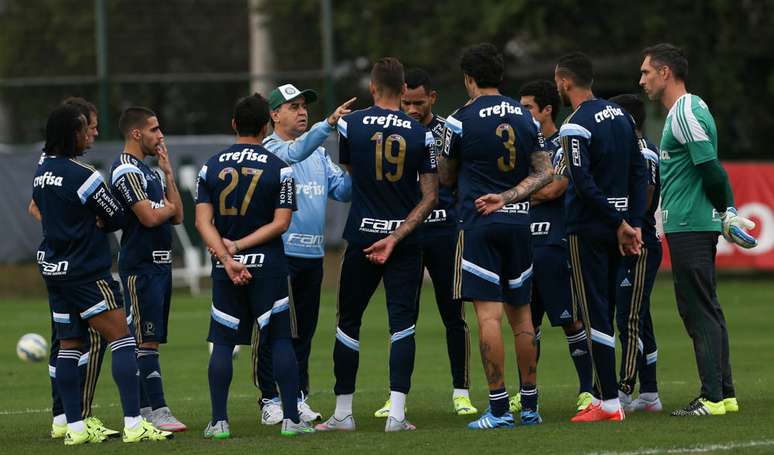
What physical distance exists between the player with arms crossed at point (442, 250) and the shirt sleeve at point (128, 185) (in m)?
2.05

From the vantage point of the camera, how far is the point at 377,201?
9523mm

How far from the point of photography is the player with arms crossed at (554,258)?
1019cm

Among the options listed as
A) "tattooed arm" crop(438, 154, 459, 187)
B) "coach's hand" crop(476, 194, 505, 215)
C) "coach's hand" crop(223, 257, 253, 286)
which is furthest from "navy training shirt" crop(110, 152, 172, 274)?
"coach's hand" crop(476, 194, 505, 215)

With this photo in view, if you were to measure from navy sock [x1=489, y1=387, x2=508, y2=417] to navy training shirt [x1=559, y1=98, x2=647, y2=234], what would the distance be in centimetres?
128

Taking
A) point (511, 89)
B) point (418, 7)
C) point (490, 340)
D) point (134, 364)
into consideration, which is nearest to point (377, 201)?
point (490, 340)

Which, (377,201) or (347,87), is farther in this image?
(347,87)

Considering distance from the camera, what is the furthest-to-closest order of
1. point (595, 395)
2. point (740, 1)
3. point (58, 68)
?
1. point (740, 1)
2. point (58, 68)
3. point (595, 395)

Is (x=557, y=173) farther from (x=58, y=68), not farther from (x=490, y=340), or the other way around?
(x=58, y=68)

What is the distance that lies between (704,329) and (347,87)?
19034 millimetres

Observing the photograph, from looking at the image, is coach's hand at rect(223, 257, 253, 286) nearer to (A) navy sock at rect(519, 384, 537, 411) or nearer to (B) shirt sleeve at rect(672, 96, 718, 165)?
(A) navy sock at rect(519, 384, 537, 411)

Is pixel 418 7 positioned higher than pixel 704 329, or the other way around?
pixel 418 7

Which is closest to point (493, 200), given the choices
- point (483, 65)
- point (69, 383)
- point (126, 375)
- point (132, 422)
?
point (483, 65)

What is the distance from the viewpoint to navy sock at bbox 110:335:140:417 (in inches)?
358

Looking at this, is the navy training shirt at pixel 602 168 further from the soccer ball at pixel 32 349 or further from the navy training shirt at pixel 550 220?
the soccer ball at pixel 32 349
